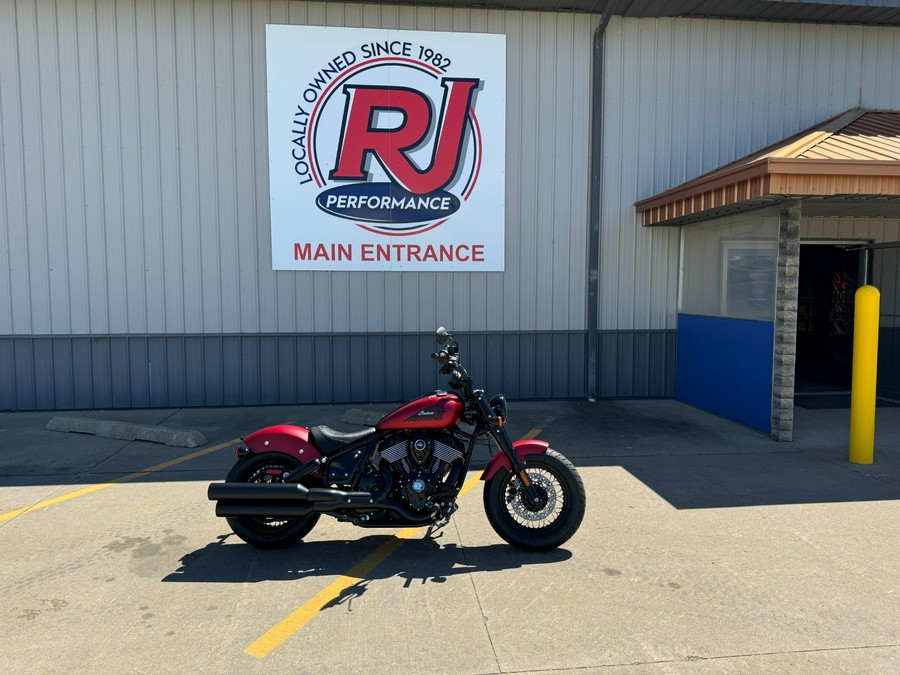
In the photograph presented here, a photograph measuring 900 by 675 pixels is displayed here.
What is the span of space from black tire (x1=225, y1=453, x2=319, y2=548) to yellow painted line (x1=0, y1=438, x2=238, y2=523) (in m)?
1.98

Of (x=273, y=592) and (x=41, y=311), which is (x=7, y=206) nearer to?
(x=41, y=311)

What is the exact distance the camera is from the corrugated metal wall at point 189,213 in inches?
324

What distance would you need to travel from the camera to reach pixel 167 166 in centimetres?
838

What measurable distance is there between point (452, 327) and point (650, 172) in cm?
377

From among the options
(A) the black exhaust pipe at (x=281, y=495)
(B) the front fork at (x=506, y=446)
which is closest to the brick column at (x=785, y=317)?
(B) the front fork at (x=506, y=446)

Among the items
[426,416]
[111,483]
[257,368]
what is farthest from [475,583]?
[257,368]

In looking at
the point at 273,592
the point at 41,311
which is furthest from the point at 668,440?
the point at 41,311

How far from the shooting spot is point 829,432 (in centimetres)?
728

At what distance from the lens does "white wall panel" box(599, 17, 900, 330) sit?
8992mm

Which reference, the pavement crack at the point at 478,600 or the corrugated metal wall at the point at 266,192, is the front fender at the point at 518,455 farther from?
the corrugated metal wall at the point at 266,192

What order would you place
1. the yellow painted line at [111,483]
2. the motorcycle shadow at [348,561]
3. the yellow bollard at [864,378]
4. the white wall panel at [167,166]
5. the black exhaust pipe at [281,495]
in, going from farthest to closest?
the white wall panel at [167,166], the yellow bollard at [864,378], the yellow painted line at [111,483], the black exhaust pipe at [281,495], the motorcycle shadow at [348,561]

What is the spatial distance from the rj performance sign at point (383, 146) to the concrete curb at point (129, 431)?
2790mm

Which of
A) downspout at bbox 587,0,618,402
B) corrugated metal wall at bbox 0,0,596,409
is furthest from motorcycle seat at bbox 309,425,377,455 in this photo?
downspout at bbox 587,0,618,402

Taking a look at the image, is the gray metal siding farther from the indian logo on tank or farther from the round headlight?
the round headlight
